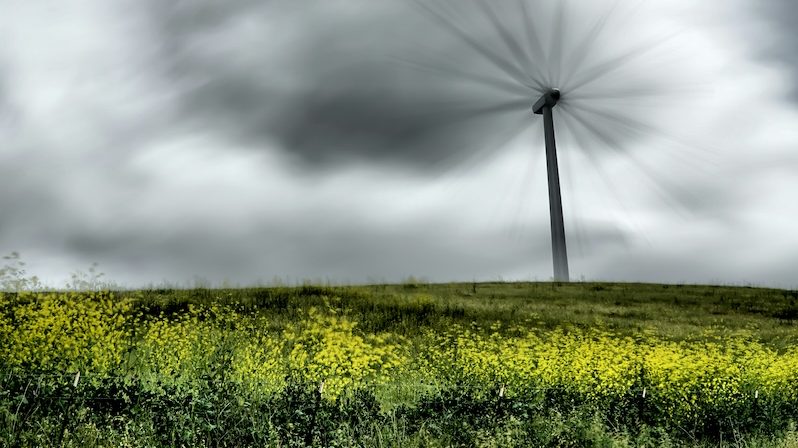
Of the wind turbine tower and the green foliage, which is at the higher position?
the wind turbine tower

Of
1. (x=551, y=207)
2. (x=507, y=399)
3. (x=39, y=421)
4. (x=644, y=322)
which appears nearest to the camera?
(x=39, y=421)

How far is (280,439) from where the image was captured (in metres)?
8.18

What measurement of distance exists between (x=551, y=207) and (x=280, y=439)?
36.5 meters

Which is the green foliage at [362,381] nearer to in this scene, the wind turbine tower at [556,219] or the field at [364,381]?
the field at [364,381]

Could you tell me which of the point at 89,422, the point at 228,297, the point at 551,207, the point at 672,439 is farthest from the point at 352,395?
the point at 551,207

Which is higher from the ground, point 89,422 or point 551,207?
point 551,207

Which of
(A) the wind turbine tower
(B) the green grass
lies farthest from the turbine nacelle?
(B) the green grass

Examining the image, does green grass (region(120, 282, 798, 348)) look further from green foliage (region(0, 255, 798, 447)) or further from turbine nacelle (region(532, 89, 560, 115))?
turbine nacelle (region(532, 89, 560, 115))

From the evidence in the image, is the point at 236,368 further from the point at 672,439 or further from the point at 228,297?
the point at 228,297

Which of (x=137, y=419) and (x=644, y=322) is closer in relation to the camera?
(x=137, y=419)

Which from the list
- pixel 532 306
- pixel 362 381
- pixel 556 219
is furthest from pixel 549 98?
pixel 362 381

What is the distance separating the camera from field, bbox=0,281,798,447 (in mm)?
8258

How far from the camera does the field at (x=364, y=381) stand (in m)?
8.26

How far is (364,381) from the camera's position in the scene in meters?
12.9
